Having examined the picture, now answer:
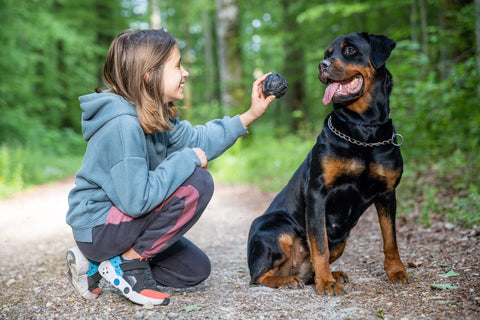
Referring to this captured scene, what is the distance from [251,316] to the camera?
245 centimetres

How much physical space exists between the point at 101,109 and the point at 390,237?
2.10 m

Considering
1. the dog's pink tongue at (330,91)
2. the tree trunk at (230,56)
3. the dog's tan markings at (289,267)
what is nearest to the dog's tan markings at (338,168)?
the dog's pink tongue at (330,91)

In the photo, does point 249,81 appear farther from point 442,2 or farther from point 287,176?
Answer: point 442,2

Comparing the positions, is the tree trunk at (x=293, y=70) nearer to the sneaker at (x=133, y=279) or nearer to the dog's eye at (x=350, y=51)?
the dog's eye at (x=350, y=51)

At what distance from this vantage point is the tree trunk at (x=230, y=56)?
10.6 metres

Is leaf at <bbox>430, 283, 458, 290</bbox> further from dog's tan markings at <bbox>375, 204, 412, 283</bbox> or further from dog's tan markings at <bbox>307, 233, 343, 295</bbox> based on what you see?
dog's tan markings at <bbox>307, 233, 343, 295</bbox>

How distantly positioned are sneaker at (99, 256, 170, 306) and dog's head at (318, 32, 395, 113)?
5.37 feet

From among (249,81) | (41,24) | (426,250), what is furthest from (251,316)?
(41,24)

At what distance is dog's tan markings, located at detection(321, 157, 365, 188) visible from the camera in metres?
2.81

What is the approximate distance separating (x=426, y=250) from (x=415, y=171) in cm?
298

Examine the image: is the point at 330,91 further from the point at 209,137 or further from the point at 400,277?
the point at 400,277

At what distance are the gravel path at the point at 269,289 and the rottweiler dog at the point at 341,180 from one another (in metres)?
0.19

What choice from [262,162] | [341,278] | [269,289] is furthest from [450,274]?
[262,162]

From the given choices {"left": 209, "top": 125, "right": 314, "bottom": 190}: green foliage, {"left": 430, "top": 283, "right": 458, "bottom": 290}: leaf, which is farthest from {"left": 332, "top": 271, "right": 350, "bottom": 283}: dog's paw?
{"left": 209, "top": 125, "right": 314, "bottom": 190}: green foliage
